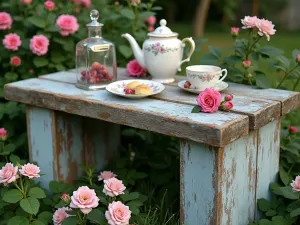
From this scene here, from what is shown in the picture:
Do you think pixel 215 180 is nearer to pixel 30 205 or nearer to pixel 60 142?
pixel 30 205

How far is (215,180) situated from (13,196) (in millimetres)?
735

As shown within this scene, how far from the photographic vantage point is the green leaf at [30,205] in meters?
2.07

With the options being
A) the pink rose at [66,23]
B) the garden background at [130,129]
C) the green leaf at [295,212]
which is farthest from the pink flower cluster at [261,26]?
the pink rose at [66,23]

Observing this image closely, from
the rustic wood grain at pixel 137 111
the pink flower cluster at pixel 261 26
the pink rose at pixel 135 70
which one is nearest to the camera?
the rustic wood grain at pixel 137 111

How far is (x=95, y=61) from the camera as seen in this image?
253 centimetres

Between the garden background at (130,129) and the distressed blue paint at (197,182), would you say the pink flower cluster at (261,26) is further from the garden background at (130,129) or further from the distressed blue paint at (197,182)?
the distressed blue paint at (197,182)

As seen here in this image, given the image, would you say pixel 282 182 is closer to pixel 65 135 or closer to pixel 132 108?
pixel 132 108

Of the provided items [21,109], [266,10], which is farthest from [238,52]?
[266,10]

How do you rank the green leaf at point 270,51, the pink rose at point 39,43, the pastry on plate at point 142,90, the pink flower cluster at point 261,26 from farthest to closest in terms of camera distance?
the pink rose at point 39,43 < the green leaf at point 270,51 < the pink flower cluster at point 261,26 < the pastry on plate at point 142,90

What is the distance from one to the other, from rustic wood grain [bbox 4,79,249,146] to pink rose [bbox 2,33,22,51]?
41 cm

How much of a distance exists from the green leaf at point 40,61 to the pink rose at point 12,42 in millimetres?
111

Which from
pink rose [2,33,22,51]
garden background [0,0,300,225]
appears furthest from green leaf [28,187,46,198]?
pink rose [2,33,22,51]

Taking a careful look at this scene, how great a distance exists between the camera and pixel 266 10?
10680 millimetres

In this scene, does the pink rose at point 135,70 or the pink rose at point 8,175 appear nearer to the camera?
the pink rose at point 8,175
